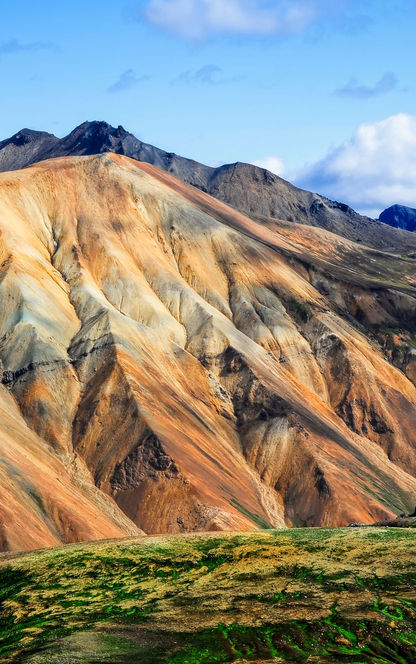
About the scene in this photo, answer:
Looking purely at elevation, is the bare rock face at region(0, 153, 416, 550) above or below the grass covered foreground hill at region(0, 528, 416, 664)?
above

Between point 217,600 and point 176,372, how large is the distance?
74318 millimetres

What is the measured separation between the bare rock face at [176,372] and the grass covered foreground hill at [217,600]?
2915 cm

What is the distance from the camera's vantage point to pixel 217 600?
30.4m

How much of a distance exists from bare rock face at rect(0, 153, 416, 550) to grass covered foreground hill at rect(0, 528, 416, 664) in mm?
29148

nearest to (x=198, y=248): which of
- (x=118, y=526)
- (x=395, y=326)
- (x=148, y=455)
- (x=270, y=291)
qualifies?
(x=270, y=291)

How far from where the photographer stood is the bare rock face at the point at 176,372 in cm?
8594

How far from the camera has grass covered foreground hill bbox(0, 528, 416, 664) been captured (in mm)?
25281

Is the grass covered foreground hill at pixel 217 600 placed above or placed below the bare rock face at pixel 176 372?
below

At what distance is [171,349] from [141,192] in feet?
117

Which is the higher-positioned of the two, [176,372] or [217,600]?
[176,372]

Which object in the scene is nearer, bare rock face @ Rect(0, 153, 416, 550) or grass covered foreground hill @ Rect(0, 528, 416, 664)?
grass covered foreground hill @ Rect(0, 528, 416, 664)

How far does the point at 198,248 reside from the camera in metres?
128

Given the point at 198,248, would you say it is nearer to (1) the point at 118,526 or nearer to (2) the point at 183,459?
(2) the point at 183,459

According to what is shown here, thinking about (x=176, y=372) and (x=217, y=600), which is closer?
(x=217, y=600)
